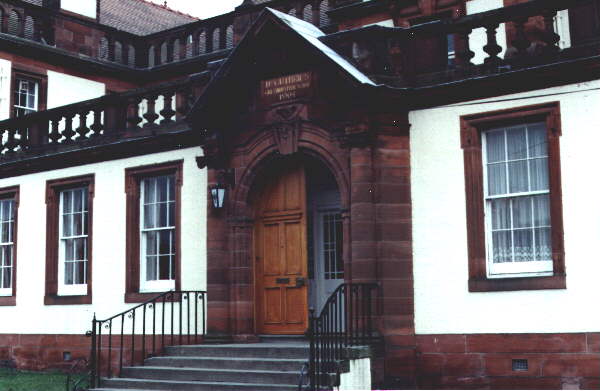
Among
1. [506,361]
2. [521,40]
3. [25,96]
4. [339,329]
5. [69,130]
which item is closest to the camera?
[506,361]

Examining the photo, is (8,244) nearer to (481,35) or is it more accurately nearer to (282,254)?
(282,254)

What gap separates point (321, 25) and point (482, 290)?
9.40 m

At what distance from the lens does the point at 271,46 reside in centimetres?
1488

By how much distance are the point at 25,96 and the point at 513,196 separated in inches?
569

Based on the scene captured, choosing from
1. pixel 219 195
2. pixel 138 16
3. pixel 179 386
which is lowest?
pixel 179 386

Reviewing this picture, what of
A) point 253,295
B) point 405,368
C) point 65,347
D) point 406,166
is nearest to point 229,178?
point 253,295

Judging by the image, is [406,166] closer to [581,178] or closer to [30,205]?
[581,178]

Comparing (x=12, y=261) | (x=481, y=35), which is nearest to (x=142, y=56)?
(x=12, y=261)

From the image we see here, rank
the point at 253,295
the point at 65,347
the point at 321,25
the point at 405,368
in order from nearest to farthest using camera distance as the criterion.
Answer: the point at 405,368
the point at 253,295
the point at 65,347
the point at 321,25

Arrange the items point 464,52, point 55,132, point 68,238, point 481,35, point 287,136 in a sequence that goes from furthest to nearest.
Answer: point 55,132 → point 68,238 → point 481,35 → point 287,136 → point 464,52

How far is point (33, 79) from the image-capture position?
77.2ft

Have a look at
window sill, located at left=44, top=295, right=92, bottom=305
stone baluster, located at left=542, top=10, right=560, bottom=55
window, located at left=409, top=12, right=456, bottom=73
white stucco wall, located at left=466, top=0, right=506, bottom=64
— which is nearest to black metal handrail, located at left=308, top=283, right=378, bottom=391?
window, located at left=409, top=12, right=456, bottom=73

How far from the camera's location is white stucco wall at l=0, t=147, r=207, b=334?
16.6 meters

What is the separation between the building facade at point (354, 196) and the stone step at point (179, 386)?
5.01 feet
